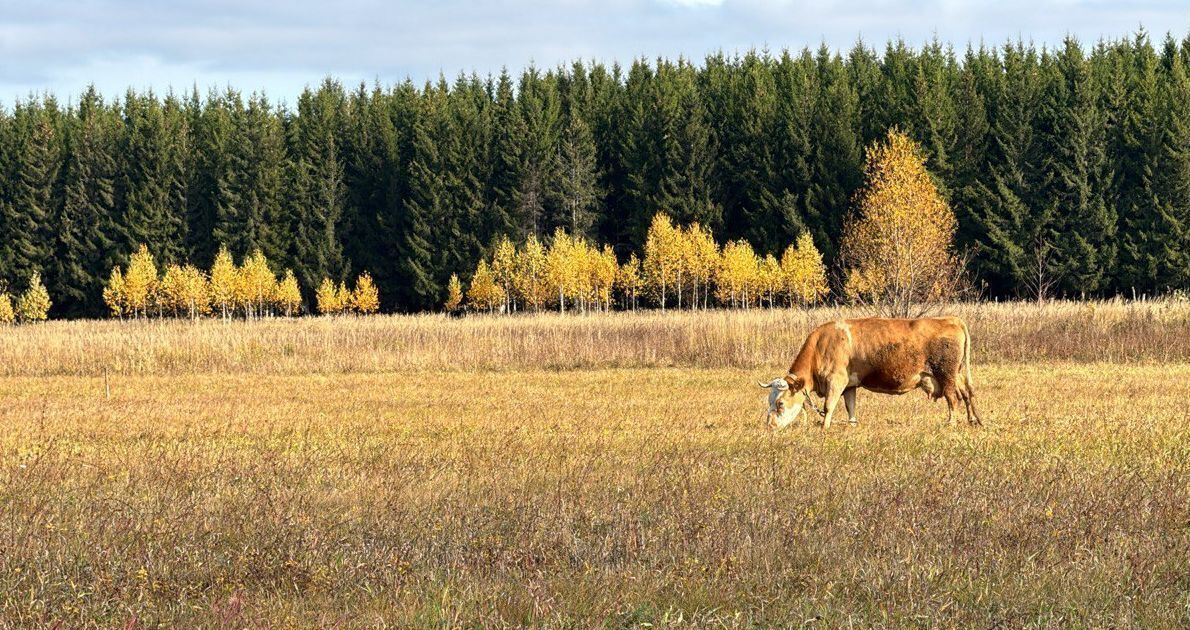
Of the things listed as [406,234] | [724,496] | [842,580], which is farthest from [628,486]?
[406,234]

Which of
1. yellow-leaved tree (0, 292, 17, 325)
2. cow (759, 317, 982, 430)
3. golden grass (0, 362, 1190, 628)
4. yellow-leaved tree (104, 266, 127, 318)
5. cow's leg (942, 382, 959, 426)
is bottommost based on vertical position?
golden grass (0, 362, 1190, 628)

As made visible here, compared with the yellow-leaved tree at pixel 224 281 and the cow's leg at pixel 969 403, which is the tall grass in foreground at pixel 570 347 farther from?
the yellow-leaved tree at pixel 224 281

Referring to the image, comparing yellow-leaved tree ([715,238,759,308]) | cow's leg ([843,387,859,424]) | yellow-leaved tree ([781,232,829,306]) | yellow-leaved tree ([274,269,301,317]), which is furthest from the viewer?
yellow-leaved tree ([274,269,301,317])

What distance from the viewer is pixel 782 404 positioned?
14688 mm

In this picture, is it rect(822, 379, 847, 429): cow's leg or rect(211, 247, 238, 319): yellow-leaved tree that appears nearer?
rect(822, 379, 847, 429): cow's leg

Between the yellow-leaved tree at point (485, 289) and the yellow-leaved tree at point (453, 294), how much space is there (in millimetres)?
940

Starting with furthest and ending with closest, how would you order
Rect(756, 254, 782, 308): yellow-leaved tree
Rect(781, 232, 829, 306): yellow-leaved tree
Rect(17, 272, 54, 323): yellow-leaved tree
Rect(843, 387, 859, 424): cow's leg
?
Rect(17, 272, 54, 323): yellow-leaved tree < Rect(756, 254, 782, 308): yellow-leaved tree < Rect(781, 232, 829, 306): yellow-leaved tree < Rect(843, 387, 859, 424): cow's leg

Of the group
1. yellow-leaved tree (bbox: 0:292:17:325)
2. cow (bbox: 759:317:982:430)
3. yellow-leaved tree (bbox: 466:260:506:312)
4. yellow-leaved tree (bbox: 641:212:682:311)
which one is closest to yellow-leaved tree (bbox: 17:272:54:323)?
yellow-leaved tree (bbox: 0:292:17:325)

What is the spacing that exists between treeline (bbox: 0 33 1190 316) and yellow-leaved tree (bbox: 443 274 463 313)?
101 centimetres

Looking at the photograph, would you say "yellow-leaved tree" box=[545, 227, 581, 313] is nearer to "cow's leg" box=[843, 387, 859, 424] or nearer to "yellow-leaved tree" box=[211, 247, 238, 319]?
"yellow-leaved tree" box=[211, 247, 238, 319]

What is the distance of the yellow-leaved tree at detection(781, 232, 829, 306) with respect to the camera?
5894 centimetres

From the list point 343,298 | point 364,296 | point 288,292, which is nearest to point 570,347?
point 343,298

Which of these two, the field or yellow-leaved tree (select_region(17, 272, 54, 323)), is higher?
yellow-leaved tree (select_region(17, 272, 54, 323))

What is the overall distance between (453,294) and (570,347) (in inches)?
1670
